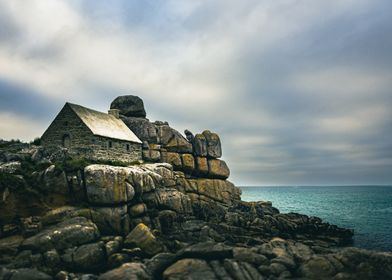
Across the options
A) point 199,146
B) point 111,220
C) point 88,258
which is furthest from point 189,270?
point 199,146

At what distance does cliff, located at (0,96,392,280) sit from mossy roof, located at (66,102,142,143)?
6374 millimetres

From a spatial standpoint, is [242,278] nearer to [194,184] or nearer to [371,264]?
[371,264]

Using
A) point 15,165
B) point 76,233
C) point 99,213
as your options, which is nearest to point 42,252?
point 76,233

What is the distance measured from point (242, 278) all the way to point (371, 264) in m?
9.27

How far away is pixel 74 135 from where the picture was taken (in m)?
34.2

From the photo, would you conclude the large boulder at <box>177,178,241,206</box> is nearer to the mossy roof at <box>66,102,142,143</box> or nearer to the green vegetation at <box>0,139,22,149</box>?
the mossy roof at <box>66,102,142,143</box>

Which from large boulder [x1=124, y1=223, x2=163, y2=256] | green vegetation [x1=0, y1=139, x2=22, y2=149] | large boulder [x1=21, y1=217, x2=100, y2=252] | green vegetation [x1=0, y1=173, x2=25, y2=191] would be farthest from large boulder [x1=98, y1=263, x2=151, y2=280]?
green vegetation [x1=0, y1=139, x2=22, y2=149]

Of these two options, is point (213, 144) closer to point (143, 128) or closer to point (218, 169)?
point (218, 169)

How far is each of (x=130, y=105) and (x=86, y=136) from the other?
1715 centimetres

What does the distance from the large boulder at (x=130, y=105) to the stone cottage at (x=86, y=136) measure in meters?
11.0

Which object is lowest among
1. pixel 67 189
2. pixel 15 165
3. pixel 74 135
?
pixel 67 189

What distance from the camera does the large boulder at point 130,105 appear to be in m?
49.6

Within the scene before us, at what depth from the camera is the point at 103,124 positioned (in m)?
37.6

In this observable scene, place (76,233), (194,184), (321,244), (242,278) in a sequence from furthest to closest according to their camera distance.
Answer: (194,184) → (321,244) → (76,233) → (242,278)
